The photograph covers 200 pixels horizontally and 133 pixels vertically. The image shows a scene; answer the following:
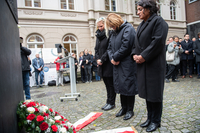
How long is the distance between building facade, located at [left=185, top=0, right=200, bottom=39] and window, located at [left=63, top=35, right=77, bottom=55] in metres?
15.5

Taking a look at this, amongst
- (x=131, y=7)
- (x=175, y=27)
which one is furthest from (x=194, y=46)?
(x=175, y=27)

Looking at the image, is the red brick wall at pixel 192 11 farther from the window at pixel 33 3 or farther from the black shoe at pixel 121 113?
the black shoe at pixel 121 113

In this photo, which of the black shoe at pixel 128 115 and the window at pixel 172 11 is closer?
the black shoe at pixel 128 115

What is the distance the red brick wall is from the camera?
20.6 metres

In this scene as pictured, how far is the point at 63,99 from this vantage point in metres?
5.75

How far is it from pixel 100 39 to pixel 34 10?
12.0 metres

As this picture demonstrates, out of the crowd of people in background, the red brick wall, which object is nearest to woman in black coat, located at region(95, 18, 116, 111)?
the crowd of people in background

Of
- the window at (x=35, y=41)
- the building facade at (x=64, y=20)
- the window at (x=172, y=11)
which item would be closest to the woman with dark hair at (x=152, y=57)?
the building facade at (x=64, y=20)

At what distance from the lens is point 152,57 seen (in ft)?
8.18

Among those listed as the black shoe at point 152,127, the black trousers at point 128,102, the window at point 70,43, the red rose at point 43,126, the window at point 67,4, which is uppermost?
the window at point 67,4

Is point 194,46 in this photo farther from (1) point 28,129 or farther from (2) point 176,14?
(2) point 176,14

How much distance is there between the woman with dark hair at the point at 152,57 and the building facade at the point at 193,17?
840 inches

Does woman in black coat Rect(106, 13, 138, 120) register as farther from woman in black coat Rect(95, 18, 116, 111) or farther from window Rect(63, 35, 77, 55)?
window Rect(63, 35, 77, 55)

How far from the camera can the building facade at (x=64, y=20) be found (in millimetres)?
13703
